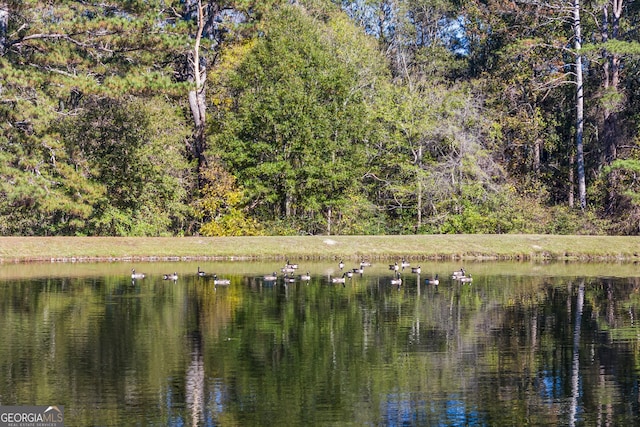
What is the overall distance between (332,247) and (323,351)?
2868 centimetres

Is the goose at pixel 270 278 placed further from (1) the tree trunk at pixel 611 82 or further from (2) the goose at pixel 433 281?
(1) the tree trunk at pixel 611 82

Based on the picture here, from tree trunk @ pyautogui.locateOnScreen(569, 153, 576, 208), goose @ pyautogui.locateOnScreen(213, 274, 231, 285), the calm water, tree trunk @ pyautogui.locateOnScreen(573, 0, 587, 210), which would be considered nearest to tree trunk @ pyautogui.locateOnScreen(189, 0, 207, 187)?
goose @ pyautogui.locateOnScreen(213, 274, 231, 285)

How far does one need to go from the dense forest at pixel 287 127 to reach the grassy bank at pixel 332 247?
3223 millimetres

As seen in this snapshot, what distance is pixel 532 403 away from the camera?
1977 cm

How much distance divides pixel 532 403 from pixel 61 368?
34.2 feet

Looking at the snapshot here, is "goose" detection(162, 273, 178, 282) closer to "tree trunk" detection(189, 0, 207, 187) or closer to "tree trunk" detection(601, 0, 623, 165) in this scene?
"tree trunk" detection(189, 0, 207, 187)

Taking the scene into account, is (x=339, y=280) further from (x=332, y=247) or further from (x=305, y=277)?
(x=332, y=247)

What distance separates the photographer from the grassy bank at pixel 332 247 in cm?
5259

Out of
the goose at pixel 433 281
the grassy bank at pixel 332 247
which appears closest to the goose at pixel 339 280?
the goose at pixel 433 281

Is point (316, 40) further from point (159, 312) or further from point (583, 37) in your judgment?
point (159, 312)

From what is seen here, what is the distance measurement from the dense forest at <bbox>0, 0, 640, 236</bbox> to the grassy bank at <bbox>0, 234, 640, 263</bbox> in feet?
10.6

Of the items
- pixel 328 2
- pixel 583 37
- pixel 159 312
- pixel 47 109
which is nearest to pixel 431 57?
pixel 328 2

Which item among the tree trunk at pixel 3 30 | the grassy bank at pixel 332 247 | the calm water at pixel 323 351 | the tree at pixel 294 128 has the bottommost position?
the calm water at pixel 323 351

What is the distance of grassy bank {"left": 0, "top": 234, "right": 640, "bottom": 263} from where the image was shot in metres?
52.6
